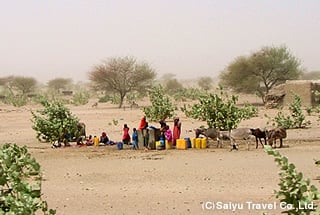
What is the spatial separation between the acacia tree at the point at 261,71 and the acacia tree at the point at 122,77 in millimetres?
9155

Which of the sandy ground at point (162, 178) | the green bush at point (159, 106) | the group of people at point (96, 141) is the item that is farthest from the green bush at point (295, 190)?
the green bush at point (159, 106)

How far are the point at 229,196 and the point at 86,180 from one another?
3.85 meters

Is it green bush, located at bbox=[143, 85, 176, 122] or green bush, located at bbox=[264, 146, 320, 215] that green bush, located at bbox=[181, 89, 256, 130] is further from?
green bush, located at bbox=[264, 146, 320, 215]

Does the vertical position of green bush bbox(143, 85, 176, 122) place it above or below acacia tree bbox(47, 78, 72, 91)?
below

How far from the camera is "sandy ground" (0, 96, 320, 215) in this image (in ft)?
28.4

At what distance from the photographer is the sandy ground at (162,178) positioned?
866 centimetres

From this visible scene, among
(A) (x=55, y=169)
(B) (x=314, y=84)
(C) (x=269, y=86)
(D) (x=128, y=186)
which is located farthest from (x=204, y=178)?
(C) (x=269, y=86)

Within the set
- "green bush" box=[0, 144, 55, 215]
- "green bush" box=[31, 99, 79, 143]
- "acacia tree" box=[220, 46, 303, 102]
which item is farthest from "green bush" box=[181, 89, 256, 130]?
"acacia tree" box=[220, 46, 303, 102]

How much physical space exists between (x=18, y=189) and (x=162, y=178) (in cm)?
828

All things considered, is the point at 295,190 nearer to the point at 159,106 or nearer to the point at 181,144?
the point at 181,144

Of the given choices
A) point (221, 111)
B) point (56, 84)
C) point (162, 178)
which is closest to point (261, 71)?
point (221, 111)

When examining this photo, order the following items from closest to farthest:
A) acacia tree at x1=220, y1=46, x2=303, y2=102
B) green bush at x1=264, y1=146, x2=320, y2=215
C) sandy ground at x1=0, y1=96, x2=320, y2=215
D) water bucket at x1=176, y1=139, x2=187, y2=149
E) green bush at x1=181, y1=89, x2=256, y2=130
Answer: green bush at x1=264, y1=146, x2=320, y2=215, sandy ground at x1=0, y1=96, x2=320, y2=215, water bucket at x1=176, y1=139, x2=187, y2=149, green bush at x1=181, y1=89, x2=256, y2=130, acacia tree at x1=220, y1=46, x2=303, y2=102

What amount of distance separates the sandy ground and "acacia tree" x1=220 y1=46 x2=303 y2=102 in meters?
28.6

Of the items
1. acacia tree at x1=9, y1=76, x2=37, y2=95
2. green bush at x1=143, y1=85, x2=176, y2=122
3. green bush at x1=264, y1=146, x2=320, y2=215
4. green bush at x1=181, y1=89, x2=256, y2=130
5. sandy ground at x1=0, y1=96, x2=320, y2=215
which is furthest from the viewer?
acacia tree at x1=9, y1=76, x2=37, y2=95
